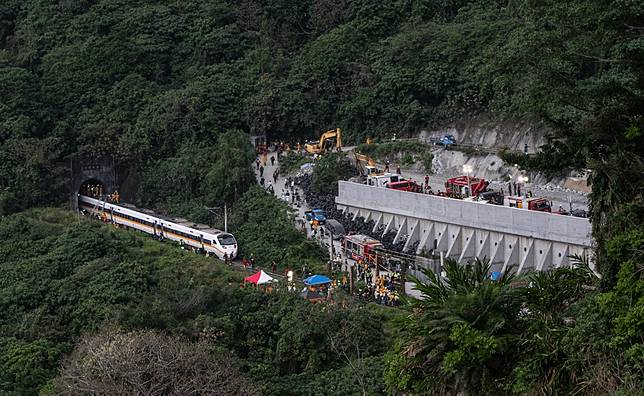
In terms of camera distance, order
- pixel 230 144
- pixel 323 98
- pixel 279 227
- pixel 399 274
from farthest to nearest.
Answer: pixel 323 98, pixel 230 144, pixel 279 227, pixel 399 274

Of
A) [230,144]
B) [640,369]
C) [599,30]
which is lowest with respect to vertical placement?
[230,144]

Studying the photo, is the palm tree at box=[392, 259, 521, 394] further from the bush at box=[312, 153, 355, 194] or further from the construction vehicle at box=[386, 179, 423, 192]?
the bush at box=[312, 153, 355, 194]

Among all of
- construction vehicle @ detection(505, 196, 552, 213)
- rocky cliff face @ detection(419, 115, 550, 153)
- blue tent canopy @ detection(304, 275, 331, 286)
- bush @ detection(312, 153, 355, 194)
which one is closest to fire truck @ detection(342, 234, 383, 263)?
blue tent canopy @ detection(304, 275, 331, 286)

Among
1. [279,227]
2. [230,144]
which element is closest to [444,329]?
[279,227]

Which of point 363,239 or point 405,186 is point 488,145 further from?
point 363,239

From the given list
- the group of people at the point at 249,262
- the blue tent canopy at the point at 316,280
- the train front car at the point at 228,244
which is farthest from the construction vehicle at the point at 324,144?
the blue tent canopy at the point at 316,280

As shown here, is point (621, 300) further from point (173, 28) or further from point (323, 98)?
point (173, 28)
